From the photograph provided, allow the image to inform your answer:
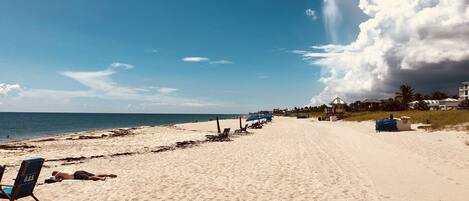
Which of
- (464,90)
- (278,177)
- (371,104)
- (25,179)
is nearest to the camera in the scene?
(25,179)

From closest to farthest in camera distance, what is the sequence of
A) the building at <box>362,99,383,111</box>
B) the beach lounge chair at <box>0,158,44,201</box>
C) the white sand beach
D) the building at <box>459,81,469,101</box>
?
the beach lounge chair at <box>0,158,44,201</box>, the white sand beach, the building at <box>362,99,383,111</box>, the building at <box>459,81,469,101</box>

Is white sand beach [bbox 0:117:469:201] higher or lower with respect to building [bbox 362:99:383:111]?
lower

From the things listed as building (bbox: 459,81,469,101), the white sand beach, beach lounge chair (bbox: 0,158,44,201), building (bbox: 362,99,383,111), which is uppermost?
building (bbox: 459,81,469,101)

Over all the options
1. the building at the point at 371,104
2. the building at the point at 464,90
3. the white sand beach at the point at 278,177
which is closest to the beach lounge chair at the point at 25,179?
the white sand beach at the point at 278,177

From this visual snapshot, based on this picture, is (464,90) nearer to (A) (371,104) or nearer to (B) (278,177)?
(A) (371,104)

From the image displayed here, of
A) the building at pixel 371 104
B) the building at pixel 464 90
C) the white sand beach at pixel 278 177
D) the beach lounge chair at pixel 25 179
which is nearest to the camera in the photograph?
the beach lounge chair at pixel 25 179

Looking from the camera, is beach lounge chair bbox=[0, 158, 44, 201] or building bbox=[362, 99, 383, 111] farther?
building bbox=[362, 99, 383, 111]

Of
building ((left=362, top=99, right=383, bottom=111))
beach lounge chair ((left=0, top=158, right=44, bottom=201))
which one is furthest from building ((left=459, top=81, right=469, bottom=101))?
beach lounge chair ((left=0, top=158, right=44, bottom=201))

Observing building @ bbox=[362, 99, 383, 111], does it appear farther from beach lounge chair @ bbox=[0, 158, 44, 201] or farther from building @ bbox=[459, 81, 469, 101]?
beach lounge chair @ bbox=[0, 158, 44, 201]

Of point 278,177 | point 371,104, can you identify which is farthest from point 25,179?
point 371,104

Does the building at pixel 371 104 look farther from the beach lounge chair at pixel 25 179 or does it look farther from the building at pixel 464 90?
the beach lounge chair at pixel 25 179

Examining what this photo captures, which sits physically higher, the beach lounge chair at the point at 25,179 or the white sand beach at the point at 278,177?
the beach lounge chair at the point at 25,179

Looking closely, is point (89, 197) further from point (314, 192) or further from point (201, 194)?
point (314, 192)

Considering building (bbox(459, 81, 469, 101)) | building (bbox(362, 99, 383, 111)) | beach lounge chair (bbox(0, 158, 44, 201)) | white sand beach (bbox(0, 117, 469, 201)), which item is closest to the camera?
beach lounge chair (bbox(0, 158, 44, 201))
